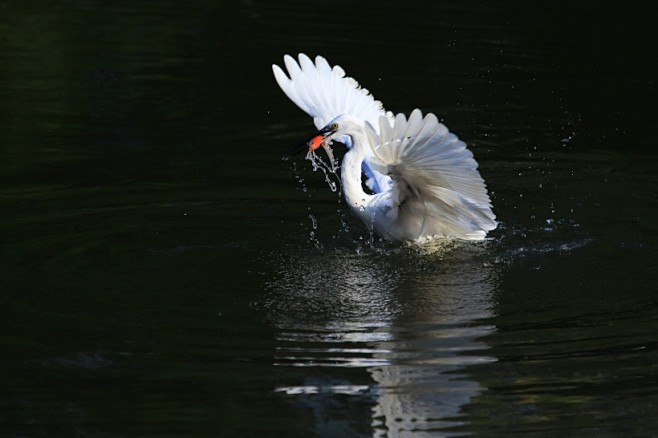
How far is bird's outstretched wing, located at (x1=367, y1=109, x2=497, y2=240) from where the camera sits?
7.43m

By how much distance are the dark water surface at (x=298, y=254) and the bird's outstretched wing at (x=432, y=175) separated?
0.72 feet

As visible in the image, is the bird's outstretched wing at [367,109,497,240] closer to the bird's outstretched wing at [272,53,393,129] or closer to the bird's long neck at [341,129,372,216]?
the bird's long neck at [341,129,372,216]

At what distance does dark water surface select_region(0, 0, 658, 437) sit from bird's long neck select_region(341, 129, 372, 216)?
0.30 metres

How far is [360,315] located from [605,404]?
1.60 metres

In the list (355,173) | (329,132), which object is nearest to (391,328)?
(355,173)

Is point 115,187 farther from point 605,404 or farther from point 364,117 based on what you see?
point 605,404

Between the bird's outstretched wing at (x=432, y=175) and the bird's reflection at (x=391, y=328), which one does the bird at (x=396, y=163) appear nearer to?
the bird's outstretched wing at (x=432, y=175)

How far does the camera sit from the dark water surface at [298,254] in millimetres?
5973

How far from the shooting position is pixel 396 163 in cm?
784

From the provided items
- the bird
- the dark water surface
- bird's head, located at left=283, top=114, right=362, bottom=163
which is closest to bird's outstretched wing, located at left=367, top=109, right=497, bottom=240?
the bird

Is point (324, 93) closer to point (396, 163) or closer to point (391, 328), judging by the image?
point (396, 163)

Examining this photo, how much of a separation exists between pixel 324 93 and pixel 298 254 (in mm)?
1559

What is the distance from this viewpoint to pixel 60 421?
18.6 ft

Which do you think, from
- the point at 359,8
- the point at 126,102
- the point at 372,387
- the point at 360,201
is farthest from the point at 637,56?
the point at 372,387
